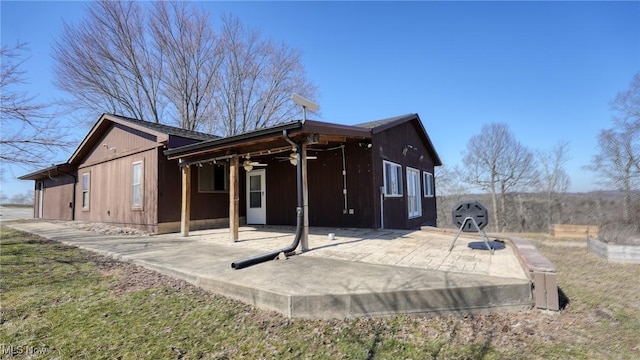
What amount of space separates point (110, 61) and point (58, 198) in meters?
7.71

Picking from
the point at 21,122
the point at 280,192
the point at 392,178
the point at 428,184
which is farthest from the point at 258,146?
the point at 428,184

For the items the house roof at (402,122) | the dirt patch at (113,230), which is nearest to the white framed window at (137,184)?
the dirt patch at (113,230)

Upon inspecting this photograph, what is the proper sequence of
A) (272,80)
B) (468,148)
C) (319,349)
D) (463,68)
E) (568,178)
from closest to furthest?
1. (319,349)
2. (463,68)
3. (272,80)
4. (568,178)
5. (468,148)

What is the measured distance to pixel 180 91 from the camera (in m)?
18.2

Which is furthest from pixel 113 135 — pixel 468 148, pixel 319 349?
pixel 468 148

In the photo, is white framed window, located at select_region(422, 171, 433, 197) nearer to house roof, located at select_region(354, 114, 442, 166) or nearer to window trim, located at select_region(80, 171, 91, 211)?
house roof, located at select_region(354, 114, 442, 166)

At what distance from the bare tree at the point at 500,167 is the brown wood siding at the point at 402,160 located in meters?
11.8

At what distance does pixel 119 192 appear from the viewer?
10023 mm

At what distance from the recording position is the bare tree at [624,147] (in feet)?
50.6

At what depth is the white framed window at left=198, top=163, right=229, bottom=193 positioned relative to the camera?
9.23m

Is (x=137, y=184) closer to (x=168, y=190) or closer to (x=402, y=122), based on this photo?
(x=168, y=190)

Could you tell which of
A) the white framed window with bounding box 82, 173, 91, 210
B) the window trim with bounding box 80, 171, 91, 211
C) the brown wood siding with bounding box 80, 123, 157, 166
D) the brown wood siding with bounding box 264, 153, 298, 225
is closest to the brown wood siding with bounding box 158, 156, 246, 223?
the brown wood siding with bounding box 80, 123, 157, 166

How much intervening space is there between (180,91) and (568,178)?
93.1ft

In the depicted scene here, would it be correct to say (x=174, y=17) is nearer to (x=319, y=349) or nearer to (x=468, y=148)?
(x=319, y=349)
